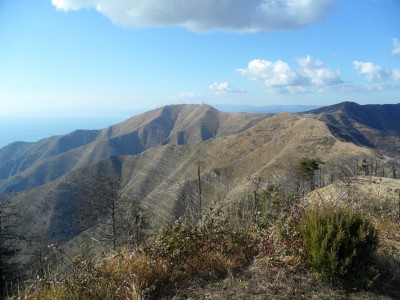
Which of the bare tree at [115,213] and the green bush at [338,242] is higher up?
the green bush at [338,242]

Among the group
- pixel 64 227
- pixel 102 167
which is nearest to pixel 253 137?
pixel 102 167

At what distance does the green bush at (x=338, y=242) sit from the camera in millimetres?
4449

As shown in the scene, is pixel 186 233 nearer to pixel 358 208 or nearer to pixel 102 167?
pixel 358 208

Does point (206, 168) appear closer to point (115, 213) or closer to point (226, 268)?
point (115, 213)

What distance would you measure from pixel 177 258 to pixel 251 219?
159 centimetres

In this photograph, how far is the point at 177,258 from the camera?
5109 millimetres

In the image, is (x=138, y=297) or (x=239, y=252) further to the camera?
(x=239, y=252)

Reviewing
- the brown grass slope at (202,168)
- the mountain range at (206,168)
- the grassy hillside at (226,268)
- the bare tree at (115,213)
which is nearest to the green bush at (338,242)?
the grassy hillside at (226,268)

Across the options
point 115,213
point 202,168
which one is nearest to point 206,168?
point 202,168

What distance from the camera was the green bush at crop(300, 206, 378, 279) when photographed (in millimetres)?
4449

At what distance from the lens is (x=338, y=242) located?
449cm

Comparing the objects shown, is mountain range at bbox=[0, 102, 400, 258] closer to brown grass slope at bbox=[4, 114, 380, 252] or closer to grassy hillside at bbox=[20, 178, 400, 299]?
brown grass slope at bbox=[4, 114, 380, 252]

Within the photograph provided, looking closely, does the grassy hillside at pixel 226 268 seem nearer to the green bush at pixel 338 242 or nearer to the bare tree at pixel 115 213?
the green bush at pixel 338 242

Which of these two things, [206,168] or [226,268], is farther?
[206,168]
